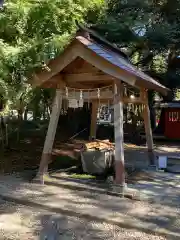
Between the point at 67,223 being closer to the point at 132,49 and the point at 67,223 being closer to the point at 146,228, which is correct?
the point at 146,228

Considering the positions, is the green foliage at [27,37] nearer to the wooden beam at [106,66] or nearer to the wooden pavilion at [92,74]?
the wooden pavilion at [92,74]

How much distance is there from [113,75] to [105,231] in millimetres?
2991

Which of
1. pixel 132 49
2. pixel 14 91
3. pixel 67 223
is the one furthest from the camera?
pixel 132 49

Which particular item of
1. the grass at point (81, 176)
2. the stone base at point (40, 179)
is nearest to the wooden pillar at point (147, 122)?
the grass at point (81, 176)

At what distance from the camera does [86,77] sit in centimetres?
650

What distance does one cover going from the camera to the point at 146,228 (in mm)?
4113

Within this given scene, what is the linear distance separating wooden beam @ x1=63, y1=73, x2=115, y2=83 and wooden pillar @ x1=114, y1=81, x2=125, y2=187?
0.35 m

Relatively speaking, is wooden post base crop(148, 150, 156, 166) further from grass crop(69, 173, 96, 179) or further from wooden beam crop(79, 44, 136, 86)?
wooden beam crop(79, 44, 136, 86)

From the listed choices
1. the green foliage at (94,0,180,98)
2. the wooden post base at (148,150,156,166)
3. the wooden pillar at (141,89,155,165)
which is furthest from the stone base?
the green foliage at (94,0,180,98)

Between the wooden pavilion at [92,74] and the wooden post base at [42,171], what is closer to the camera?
the wooden pavilion at [92,74]

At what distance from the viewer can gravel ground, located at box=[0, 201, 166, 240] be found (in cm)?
396

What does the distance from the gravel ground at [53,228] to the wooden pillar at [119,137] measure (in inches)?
59.1

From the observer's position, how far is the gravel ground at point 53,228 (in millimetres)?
3959

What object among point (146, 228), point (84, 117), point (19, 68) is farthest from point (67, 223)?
point (84, 117)
